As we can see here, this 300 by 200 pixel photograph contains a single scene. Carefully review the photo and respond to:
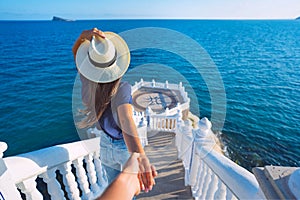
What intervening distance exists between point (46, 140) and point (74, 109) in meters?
12.8

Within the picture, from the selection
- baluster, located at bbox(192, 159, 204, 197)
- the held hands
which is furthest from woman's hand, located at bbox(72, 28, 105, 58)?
baluster, located at bbox(192, 159, 204, 197)

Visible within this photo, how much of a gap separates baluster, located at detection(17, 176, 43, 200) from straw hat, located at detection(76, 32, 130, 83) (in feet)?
3.90

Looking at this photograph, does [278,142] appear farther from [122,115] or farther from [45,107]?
[45,107]

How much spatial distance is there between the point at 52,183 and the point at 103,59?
156cm

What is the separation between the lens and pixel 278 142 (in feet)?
43.2

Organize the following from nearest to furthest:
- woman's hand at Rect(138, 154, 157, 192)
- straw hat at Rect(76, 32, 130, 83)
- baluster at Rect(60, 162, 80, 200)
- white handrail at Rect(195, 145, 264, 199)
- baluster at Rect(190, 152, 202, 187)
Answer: woman's hand at Rect(138, 154, 157, 192)
straw hat at Rect(76, 32, 130, 83)
white handrail at Rect(195, 145, 264, 199)
baluster at Rect(60, 162, 80, 200)
baluster at Rect(190, 152, 202, 187)

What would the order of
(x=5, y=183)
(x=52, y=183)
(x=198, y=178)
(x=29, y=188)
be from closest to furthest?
(x=5, y=183), (x=29, y=188), (x=52, y=183), (x=198, y=178)

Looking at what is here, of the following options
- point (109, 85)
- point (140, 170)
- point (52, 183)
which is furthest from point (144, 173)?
point (52, 183)

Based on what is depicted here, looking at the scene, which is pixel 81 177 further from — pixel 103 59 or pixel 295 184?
pixel 295 184

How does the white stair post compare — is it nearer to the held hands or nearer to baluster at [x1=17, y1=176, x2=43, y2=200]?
baluster at [x1=17, y1=176, x2=43, y2=200]

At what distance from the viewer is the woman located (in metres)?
1.20

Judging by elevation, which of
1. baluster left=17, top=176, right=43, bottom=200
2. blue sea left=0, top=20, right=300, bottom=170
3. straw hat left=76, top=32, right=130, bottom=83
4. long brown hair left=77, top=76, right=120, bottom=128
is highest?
straw hat left=76, top=32, right=130, bottom=83

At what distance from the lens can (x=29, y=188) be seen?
1.72 m

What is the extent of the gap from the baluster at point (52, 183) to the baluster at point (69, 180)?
105 mm
